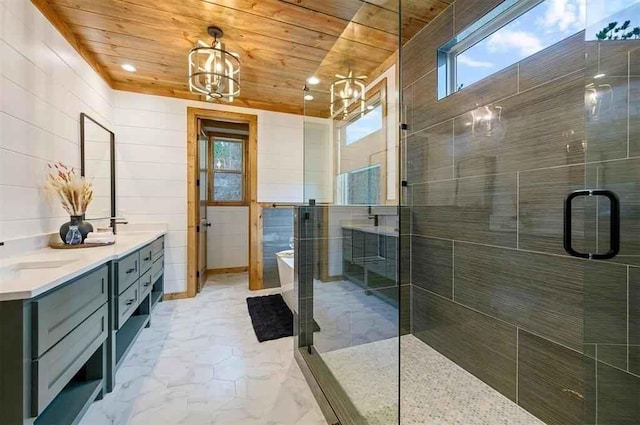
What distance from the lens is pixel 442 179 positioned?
2.18 meters

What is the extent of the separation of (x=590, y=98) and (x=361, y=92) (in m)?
1.86

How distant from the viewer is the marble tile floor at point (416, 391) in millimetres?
1476

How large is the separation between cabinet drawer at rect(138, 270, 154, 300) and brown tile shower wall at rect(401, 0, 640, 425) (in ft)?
7.68

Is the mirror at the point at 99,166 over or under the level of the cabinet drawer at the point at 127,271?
over

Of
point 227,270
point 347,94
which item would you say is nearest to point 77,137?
point 347,94

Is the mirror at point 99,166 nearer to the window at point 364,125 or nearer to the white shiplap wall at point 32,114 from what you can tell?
the white shiplap wall at point 32,114

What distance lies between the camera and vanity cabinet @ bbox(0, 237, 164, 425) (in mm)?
985

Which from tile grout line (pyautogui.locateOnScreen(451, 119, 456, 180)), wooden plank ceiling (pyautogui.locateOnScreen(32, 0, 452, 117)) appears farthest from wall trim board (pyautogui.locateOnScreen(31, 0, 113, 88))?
tile grout line (pyautogui.locateOnScreen(451, 119, 456, 180))

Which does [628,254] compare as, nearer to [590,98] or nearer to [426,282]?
[590,98]

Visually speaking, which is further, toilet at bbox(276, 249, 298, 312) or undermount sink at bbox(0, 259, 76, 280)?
toilet at bbox(276, 249, 298, 312)

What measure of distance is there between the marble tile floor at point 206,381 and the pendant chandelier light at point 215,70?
6.90ft

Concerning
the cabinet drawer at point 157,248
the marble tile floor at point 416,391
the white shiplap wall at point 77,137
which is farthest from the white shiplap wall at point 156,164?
the marble tile floor at point 416,391

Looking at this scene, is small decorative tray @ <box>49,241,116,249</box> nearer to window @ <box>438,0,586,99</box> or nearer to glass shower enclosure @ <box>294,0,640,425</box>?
glass shower enclosure @ <box>294,0,640,425</box>

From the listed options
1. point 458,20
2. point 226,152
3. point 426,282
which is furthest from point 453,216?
point 226,152
